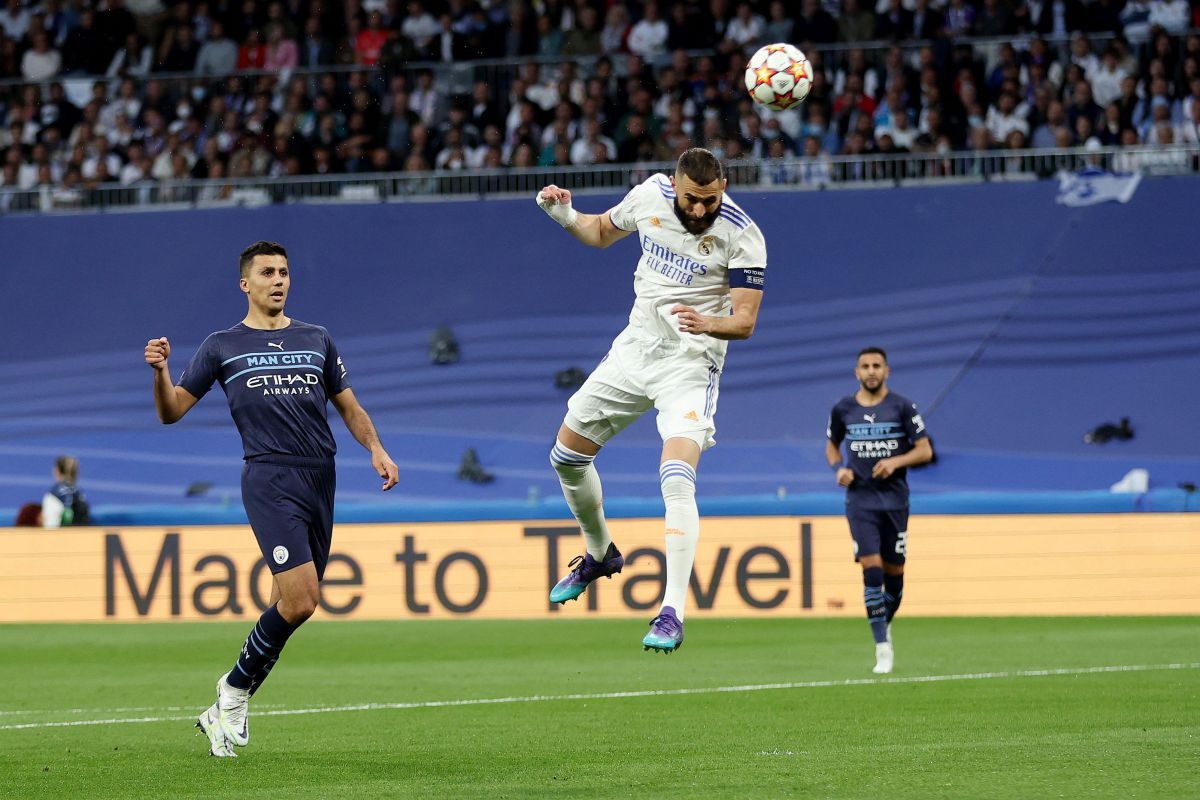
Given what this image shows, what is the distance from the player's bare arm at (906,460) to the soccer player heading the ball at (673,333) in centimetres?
434

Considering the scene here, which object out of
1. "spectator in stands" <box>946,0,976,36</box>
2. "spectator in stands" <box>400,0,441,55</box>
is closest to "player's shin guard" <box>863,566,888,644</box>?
"spectator in stands" <box>946,0,976,36</box>

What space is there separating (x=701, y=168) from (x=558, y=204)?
0.77 metres

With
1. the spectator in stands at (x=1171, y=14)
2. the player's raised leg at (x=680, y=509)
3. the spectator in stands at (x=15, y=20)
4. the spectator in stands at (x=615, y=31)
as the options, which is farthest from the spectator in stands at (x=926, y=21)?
the player's raised leg at (x=680, y=509)

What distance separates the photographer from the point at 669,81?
22469 mm

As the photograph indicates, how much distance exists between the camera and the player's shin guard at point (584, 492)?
919cm

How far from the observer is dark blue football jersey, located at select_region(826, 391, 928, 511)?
13.5 meters

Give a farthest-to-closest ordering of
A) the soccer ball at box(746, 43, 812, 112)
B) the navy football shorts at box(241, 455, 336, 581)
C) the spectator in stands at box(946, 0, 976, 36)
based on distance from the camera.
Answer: the spectator in stands at box(946, 0, 976, 36)
the soccer ball at box(746, 43, 812, 112)
the navy football shorts at box(241, 455, 336, 581)

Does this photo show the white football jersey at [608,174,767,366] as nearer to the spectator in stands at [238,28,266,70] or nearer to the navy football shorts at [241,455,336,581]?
the navy football shorts at [241,455,336,581]

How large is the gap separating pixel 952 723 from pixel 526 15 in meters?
16.1

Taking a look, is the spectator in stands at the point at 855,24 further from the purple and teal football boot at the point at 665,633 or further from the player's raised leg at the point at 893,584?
the purple and teal football boot at the point at 665,633

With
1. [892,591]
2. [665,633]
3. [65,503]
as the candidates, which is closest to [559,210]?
[665,633]

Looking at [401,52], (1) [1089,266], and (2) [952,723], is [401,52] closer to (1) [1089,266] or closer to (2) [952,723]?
(1) [1089,266]

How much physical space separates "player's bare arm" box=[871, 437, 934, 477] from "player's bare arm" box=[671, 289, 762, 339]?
4.98m

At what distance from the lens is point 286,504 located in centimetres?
821
